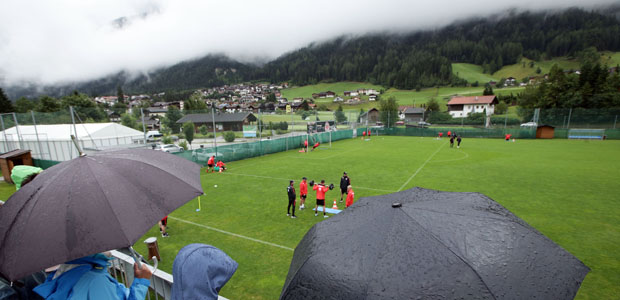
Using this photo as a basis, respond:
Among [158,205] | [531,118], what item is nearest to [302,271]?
[158,205]

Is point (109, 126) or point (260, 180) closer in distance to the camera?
point (260, 180)

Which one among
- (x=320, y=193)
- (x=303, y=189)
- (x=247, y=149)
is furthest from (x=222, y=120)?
(x=320, y=193)

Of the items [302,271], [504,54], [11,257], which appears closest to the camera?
[11,257]

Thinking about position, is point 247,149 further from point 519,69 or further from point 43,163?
point 519,69

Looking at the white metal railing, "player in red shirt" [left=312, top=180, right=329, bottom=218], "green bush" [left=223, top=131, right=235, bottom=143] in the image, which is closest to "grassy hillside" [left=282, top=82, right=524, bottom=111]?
"green bush" [left=223, top=131, right=235, bottom=143]

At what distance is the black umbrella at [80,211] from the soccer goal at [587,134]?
165 feet

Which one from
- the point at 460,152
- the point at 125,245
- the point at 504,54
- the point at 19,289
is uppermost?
the point at 504,54

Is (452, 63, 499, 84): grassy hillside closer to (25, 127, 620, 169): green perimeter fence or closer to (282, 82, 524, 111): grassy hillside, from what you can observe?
(282, 82, 524, 111): grassy hillside

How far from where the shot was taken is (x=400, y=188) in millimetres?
14297

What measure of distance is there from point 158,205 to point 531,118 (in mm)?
58665

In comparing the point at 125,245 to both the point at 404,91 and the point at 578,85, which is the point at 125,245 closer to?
the point at 578,85

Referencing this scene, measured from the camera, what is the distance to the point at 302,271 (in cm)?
240

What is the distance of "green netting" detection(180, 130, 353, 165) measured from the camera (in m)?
21.0

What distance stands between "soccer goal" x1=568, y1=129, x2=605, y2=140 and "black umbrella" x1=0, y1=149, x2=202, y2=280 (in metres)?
50.2
